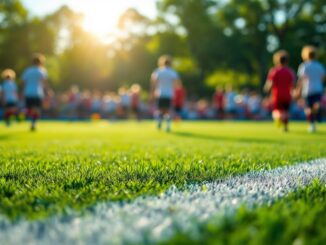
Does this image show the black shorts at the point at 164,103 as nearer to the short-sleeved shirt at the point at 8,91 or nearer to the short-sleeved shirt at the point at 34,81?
the short-sleeved shirt at the point at 34,81

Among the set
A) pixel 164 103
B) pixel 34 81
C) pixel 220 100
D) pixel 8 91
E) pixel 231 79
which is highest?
pixel 231 79

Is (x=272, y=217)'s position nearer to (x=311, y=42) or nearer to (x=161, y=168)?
(x=161, y=168)

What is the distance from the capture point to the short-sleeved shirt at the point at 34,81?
12778mm

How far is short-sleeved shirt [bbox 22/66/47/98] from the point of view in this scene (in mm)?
12778

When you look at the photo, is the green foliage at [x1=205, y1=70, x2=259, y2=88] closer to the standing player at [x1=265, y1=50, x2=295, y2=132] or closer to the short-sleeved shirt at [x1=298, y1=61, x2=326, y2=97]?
the standing player at [x1=265, y1=50, x2=295, y2=132]

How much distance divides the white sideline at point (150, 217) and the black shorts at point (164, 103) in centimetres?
1103

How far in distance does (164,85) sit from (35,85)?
4050 millimetres

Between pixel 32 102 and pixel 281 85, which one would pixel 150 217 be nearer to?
pixel 281 85

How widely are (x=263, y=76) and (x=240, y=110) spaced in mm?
14182

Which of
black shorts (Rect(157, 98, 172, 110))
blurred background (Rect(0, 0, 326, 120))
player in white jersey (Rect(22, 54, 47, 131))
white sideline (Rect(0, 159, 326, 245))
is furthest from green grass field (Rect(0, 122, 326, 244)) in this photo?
blurred background (Rect(0, 0, 326, 120))

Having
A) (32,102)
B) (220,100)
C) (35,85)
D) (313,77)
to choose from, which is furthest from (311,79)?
(220,100)

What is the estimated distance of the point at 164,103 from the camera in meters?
13.9

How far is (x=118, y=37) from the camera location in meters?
66.9

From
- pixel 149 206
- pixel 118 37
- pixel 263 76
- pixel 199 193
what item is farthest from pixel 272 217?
pixel 118 37
